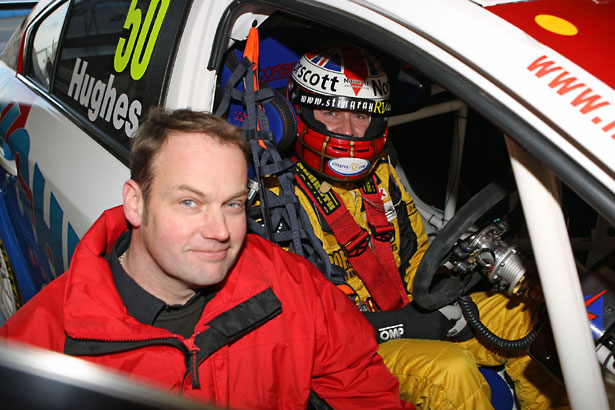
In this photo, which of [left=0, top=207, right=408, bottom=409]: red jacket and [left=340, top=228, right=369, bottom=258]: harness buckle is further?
[left=340, top=228, right=369, bottom=258]: harness buckle

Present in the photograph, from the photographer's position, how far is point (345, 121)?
97.0 inches

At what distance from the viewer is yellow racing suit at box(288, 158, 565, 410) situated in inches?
70.4

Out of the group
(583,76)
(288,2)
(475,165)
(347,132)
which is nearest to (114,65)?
(288,2)

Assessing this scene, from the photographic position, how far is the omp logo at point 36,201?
1922mm

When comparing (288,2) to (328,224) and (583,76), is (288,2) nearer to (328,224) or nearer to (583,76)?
(583,76)

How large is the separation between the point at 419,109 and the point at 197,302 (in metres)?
1.79

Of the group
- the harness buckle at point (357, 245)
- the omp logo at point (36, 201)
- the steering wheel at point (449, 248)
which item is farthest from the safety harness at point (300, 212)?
the omp logo at point (36, 201)

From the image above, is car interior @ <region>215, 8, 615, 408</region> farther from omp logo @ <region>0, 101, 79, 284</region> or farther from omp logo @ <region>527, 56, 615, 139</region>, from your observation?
omp logo @ <region>0, 101, 79, 284</region>

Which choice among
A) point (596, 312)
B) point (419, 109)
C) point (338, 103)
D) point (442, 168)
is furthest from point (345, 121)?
point (596, 312)

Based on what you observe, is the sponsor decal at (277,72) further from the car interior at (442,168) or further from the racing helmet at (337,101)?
the racing helmet at (337,101)

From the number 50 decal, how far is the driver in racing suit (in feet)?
2.29

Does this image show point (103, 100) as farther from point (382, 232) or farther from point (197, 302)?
point (382, 232)

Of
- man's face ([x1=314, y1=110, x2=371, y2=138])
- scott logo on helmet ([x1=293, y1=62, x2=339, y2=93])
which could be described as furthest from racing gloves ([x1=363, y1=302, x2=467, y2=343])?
scott logo on helmet ([x1=293, y1=62, x2=339, y2=93])

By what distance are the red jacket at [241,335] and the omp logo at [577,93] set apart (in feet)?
2.78
